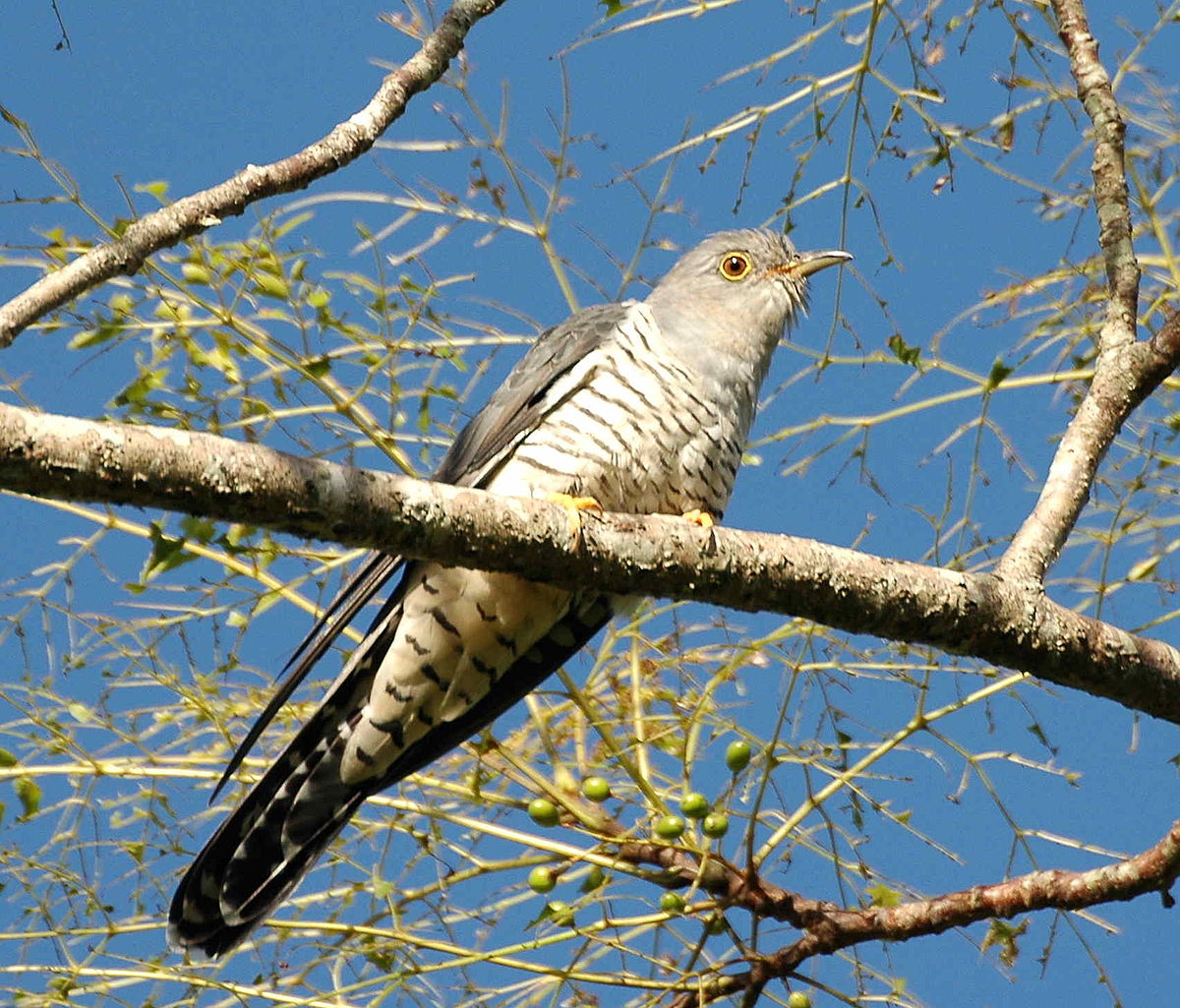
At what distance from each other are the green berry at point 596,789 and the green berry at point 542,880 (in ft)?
0.49

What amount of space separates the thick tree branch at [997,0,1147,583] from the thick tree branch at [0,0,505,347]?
4.31ft

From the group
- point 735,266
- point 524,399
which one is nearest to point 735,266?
point 735,266

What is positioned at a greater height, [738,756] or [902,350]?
[902,350]

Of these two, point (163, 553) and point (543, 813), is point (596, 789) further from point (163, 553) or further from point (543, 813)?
point (163, 553)

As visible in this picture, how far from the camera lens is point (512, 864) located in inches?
107

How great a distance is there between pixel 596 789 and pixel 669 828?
0.15m

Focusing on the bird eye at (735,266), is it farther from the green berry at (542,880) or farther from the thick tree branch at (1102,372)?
the green berry at (542,880)

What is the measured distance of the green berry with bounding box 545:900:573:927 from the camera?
237cm

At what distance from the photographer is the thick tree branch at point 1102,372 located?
105 inches

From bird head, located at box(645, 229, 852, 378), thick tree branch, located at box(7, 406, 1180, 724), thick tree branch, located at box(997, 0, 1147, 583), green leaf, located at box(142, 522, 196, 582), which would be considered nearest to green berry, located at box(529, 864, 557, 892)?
thick tree branch, located at box(7, 406, 1180, 724)

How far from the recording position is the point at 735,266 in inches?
156

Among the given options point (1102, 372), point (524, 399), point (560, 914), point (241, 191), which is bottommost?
point (560, 914)

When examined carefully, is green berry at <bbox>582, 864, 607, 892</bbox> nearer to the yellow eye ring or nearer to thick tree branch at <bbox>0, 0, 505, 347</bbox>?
thick tree branch at <bbox>0, 0, 505, 347</bbox>

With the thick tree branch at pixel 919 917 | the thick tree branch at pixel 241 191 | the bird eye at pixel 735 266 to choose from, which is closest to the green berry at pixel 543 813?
the thick tree branch at pixel 919 917
